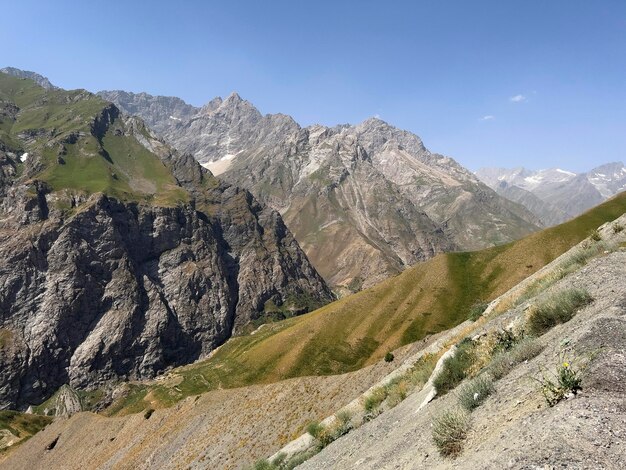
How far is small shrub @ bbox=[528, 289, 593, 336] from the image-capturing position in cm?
1514

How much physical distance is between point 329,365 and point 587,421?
85.7 meters

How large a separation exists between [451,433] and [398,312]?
9541 cm

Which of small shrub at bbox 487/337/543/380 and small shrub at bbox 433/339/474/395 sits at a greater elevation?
small shrub at bbox 487/337/543/380

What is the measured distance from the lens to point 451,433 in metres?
10.6

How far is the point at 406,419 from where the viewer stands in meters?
16.8

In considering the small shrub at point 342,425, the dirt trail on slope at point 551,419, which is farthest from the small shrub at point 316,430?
the dirt trail on slope at point 551,419

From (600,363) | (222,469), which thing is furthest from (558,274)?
(222,469)

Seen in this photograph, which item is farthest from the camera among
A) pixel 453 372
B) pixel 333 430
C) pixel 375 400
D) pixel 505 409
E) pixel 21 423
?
pixel 21 423

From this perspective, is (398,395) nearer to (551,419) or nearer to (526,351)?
(526,351)

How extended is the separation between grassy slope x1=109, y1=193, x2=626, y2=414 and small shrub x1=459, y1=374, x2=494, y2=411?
78935 mm

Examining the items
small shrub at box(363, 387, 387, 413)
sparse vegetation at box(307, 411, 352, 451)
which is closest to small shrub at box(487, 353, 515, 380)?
small shrub at box(363, 387, 387, 413)

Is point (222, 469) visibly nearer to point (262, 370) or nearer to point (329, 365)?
point (329, 365)

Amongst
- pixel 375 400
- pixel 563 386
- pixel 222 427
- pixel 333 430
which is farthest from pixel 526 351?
pixel 222 427

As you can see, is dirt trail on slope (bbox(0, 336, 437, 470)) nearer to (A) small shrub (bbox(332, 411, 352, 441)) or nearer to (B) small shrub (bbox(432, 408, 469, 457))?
(A) small shrub (bbox(332, 411, 352, 441))
